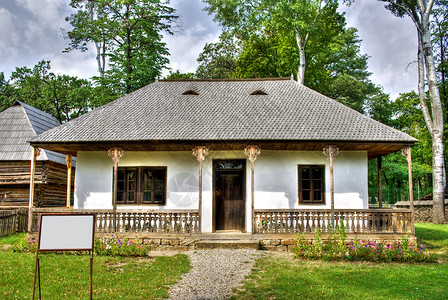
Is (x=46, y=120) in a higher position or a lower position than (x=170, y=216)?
higher

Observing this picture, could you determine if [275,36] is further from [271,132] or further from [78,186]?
[78,186]

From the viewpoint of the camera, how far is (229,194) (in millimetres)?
15531

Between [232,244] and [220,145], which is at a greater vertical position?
[220,145]

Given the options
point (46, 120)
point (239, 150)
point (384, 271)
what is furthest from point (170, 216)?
point (46, 120)

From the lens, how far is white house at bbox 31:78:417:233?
13.8 m

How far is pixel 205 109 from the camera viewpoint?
54.1 feet

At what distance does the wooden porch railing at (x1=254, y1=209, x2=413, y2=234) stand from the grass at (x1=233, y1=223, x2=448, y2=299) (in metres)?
2.14

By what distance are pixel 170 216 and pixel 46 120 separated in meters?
14.5

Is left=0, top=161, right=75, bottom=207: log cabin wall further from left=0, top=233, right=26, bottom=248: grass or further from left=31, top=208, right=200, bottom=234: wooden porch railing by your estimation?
left=31, top=208, right=200, bottom=234: wooden porch railing

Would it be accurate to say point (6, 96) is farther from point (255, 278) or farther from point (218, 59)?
point (255, 278)

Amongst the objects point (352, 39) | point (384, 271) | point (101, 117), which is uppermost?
Result: point (352, 39)

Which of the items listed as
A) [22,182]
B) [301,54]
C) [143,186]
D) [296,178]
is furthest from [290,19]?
[22,182]

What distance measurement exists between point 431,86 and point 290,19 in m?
9.45

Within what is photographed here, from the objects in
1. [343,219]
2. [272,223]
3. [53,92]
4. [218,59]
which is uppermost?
[218,59]
